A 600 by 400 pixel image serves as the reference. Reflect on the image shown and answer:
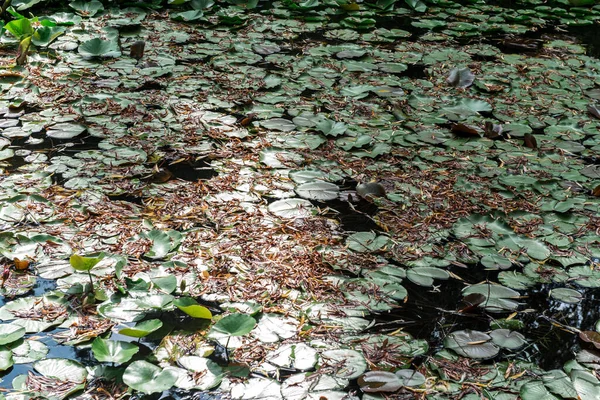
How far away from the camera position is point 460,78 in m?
3.36

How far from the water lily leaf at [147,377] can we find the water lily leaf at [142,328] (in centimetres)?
8

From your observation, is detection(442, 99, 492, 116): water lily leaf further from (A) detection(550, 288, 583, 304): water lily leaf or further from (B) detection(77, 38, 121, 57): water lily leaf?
(B) detection(77, 38, 121, 57): water lily leaf

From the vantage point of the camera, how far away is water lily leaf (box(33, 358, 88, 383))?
1.54 metres

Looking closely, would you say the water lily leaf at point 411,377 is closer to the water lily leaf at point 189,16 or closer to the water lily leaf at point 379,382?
the water lily leaf at point 379,382

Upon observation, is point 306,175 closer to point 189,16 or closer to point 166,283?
point 166,283

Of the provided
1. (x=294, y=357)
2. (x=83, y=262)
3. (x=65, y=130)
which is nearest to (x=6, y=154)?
Result: (x=65, y=130)

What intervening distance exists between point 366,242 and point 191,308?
2.23 feet

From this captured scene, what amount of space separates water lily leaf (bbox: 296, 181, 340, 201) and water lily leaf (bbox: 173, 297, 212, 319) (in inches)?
29.4

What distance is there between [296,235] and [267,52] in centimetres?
175

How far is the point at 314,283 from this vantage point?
1919mm

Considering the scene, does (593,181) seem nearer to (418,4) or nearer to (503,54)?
(503,54)

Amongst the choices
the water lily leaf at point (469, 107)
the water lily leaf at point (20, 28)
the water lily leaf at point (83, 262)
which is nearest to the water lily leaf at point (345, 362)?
the water lily leaf at point (83, 262)

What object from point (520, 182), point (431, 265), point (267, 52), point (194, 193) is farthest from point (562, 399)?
point (267, 52)

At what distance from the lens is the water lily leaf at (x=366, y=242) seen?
82.4 inches
